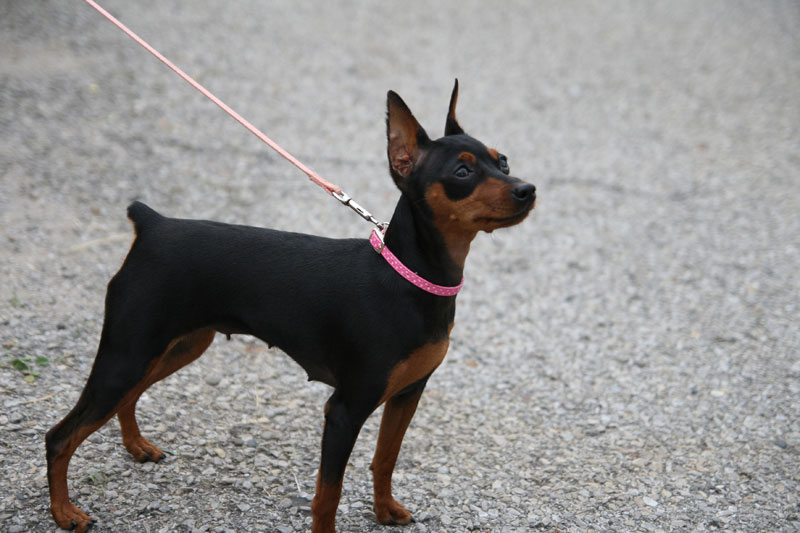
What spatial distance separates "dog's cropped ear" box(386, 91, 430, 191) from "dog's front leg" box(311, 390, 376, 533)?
3.19ft

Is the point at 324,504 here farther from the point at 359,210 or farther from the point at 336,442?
the point at 359,210

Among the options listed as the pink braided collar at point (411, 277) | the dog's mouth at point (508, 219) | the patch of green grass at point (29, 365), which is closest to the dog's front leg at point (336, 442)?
the pink braided collar at point (411, 277)

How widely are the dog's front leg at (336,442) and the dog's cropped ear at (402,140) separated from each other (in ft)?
3.19

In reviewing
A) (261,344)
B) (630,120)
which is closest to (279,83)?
(630,120)

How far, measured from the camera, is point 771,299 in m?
6.46

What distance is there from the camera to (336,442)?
10.3 ft

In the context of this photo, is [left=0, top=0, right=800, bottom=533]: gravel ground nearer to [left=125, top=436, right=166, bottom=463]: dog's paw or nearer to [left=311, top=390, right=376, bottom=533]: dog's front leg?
[left=125, top=436, right=166, bottom=463]: dog's paw

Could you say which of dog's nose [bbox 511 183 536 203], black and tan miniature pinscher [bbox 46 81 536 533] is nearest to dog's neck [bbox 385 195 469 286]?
black and tan miniature pinscher [bbox 46 81 536 533]

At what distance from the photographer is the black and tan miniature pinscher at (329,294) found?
3.08 metres

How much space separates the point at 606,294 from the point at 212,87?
5.94 metres

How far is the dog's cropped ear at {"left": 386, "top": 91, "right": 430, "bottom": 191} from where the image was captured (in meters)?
3.08

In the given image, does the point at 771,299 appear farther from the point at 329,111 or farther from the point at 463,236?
the point at 329,111

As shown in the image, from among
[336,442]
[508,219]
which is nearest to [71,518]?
[336,442]

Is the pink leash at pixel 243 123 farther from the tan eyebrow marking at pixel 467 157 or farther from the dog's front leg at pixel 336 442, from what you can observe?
the dog's front leg at pixel 336 442
